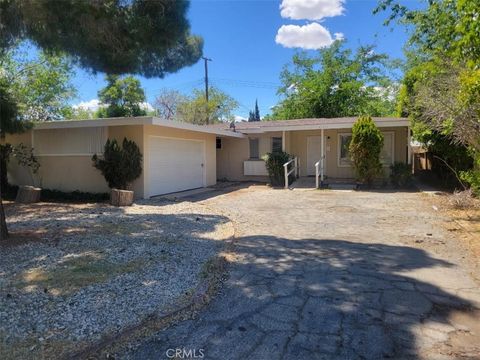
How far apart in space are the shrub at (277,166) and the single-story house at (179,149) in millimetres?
1221

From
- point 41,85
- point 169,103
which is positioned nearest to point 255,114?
point 169,103

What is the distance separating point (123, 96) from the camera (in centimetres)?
3209

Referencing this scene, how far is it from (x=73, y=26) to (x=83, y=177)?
7.41m

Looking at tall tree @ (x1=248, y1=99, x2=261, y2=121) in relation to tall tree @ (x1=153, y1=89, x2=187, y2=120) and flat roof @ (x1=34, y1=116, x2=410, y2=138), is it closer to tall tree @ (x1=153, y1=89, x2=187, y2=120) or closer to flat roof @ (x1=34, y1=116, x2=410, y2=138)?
tall tree @ (x1=153, y1=89, x2=187, y2=120)

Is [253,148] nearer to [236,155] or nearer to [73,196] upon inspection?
[236,155]

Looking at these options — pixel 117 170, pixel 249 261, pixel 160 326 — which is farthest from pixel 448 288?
pixel 117 170

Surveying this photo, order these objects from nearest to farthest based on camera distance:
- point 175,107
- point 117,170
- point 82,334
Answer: point 82,334 → point 117,170 → point 175,107

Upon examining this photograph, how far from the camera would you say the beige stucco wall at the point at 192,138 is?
40.1ft

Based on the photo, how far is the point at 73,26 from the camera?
257 inches

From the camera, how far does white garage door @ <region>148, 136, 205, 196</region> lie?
12678 millimetres

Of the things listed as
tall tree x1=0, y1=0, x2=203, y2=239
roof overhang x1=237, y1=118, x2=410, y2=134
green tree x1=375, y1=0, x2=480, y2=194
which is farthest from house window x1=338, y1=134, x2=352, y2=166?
tall tree x1=0, y1=0, x2=203, y2=239

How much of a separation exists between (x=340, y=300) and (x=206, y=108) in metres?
36.7

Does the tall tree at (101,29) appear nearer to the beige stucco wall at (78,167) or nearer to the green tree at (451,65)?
the green tree at (451,65)

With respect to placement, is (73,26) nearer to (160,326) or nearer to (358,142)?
(160,326)
